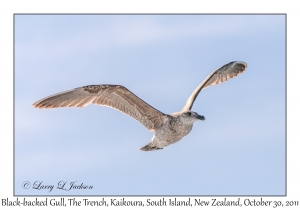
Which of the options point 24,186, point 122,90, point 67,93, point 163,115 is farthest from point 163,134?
point 24,186

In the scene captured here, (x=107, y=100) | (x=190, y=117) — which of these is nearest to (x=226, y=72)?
(x=190, y=117)

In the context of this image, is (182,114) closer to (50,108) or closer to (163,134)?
(163,134)

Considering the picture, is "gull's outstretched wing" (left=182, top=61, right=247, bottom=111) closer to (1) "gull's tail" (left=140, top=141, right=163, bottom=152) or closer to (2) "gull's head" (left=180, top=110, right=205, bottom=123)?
(2) "gull's head" (left=180, top=110, right=205, bottom=123)

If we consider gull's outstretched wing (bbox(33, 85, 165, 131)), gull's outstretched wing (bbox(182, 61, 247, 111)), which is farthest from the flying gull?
gull's outstretched wing (bbox(182, 61, 247, 111))

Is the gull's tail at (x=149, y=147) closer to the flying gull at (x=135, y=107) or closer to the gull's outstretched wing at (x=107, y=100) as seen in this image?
the flying gull at (x=135, y=107)

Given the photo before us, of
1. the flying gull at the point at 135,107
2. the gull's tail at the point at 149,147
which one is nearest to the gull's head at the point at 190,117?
the flying gull at the point at 135,107
